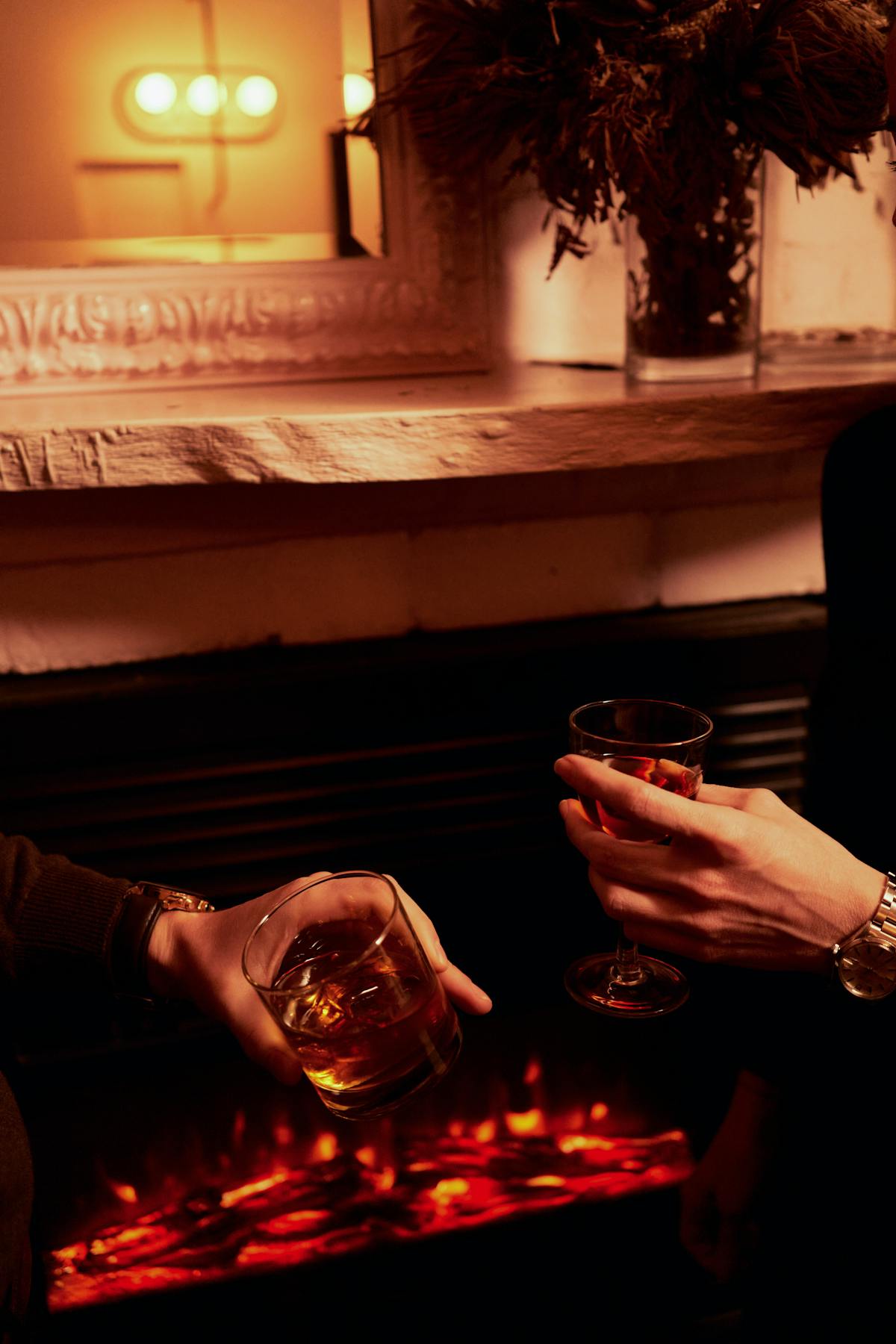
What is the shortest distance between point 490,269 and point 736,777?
2.78 ft

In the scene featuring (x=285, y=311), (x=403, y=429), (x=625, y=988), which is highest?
(x=285, y=311)

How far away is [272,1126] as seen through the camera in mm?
1076

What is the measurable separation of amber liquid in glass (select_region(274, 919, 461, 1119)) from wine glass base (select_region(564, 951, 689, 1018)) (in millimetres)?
219

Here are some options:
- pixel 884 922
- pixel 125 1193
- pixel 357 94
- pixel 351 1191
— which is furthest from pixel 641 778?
pixel 357 94

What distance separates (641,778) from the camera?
857mm

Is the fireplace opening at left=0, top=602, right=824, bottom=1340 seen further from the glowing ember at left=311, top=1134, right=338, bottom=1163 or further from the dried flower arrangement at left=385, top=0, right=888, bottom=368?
the dried flower arrangement at left=385, top=0, right=888, bottom=368

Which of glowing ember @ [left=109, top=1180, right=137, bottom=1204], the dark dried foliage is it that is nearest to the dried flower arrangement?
the dark dried foliage

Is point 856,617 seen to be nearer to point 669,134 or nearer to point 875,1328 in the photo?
point 669,134

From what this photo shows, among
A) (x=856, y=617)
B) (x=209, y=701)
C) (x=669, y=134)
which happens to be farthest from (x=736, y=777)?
(x=669, y=134)

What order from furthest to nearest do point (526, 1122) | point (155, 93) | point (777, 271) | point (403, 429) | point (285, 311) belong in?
point (777, 271)
point (285, 311)
point (155, 93)
point (403, 429)
point (526, 1122)

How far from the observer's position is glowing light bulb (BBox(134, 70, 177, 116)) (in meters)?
1.26

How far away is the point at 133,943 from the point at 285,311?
2.83 feet

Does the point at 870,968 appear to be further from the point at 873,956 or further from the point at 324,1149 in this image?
the point at 324,1149

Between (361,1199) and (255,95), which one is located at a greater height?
(255,95)
